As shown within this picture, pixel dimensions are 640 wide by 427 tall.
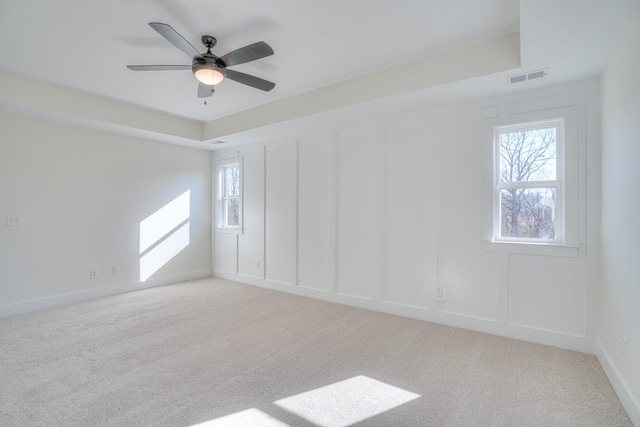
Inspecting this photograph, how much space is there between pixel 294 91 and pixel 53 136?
10.7ft

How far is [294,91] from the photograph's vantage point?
3830mm

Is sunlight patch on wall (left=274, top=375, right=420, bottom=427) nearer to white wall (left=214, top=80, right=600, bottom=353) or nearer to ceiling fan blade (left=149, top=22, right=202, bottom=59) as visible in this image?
white wall (left=214, top=80, right=600, bottom=353)

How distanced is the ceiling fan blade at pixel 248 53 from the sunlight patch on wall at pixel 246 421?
2.50m

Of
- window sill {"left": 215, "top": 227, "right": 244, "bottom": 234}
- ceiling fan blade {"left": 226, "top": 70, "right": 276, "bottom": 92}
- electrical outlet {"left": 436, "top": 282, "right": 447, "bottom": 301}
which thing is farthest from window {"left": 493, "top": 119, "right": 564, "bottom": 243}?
window sill {"left": 215, "top": 227, "right": 244, "bottom": 234}

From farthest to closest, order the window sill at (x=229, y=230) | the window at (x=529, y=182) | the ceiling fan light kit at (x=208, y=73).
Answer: the window sill at (x=229, y=230) → the window at (x=529, y=182) → the ceiling fan light kit at (x=208, y=73)

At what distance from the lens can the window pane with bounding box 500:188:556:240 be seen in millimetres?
2945

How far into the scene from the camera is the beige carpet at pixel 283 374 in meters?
1.88

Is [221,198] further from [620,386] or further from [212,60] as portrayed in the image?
[620,386]

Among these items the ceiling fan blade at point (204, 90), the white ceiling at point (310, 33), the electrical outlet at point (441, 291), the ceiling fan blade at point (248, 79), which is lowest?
the electrical outlet at point (441, 291)

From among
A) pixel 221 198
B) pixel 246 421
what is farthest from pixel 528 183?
pixel 221 198

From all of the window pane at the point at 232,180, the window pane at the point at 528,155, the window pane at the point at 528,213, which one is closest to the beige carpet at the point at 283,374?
the window pane at the point at 528,213

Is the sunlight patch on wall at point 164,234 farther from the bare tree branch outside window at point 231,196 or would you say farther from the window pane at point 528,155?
the window pane at point 528,155

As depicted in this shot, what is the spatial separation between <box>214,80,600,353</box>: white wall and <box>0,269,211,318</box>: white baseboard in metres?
1.59

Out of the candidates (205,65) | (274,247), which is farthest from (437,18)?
(274,247)
